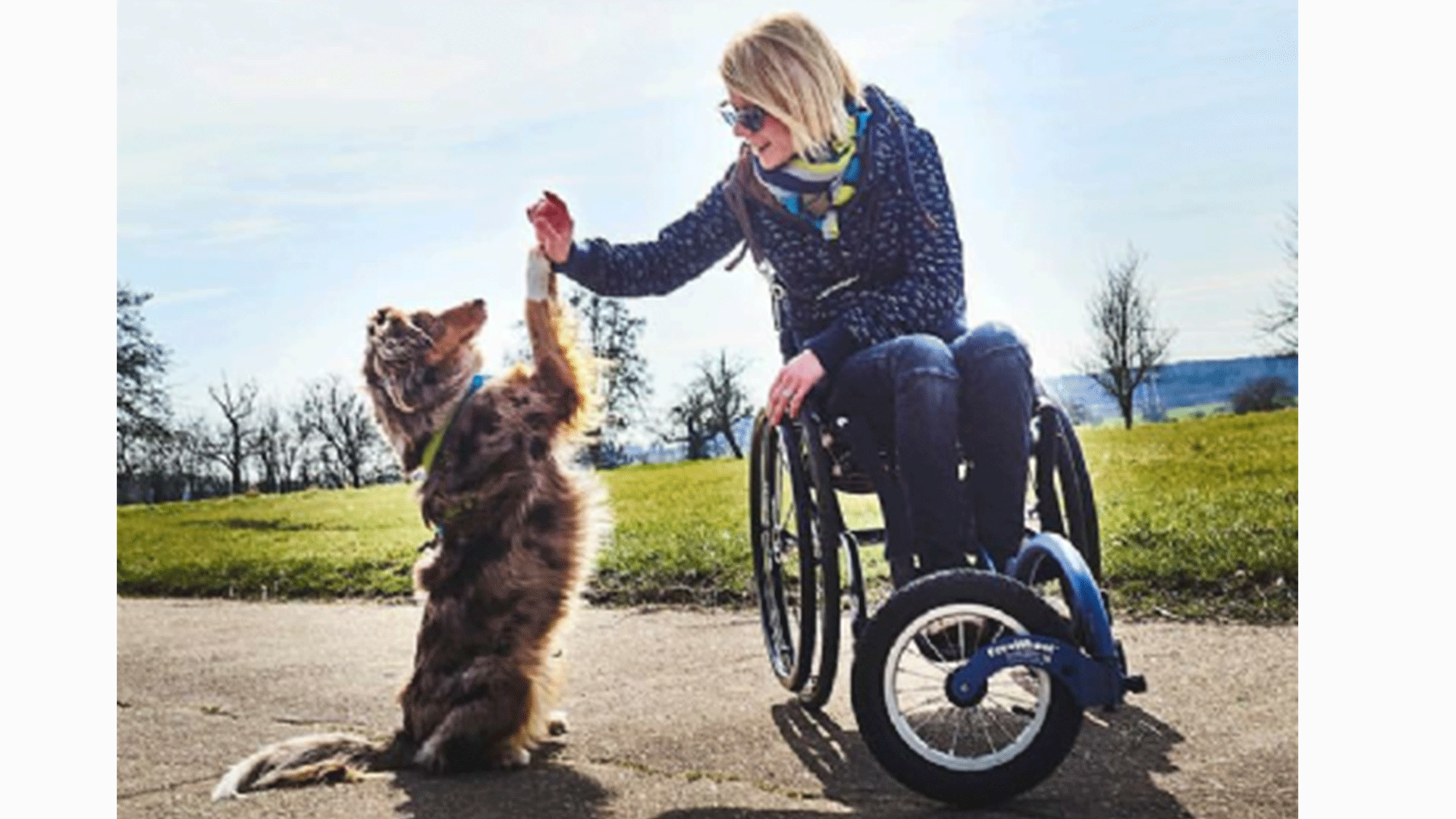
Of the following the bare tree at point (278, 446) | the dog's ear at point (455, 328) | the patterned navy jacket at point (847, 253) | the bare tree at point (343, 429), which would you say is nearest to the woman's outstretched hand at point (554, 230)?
the patterned navy jacket at point (847, 253)

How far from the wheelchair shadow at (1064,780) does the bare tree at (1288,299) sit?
703 millimetres

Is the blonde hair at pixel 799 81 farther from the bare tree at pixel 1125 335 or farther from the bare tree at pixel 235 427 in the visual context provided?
the bare tree at pixel 235 427

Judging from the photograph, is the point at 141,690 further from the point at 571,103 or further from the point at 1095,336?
the point at 1095,336

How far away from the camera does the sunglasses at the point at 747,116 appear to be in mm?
2846

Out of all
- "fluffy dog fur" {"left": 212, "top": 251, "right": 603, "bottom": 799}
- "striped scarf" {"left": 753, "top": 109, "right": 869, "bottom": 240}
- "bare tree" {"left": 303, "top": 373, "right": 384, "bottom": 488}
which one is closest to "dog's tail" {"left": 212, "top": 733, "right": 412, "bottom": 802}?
"fluffy dog fur" {"left": 212, "top": 251, "right": 603, "bottom": 799}

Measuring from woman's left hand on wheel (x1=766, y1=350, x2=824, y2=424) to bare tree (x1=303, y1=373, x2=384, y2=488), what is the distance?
685 millimetres

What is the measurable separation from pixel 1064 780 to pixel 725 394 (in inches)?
36.4

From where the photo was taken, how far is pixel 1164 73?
3059 mm

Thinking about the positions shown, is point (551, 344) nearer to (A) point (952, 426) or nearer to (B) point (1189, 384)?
(A) point (952, 426)

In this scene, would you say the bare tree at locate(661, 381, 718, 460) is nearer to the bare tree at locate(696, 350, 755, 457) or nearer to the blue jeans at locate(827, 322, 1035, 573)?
the bare tree at locate(696, 350, 755, 457)

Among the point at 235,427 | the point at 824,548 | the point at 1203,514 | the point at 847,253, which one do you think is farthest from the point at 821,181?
the point at 235,427

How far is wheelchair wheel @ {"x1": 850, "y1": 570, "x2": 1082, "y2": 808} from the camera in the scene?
8.26 feet

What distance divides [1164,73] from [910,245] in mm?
602
